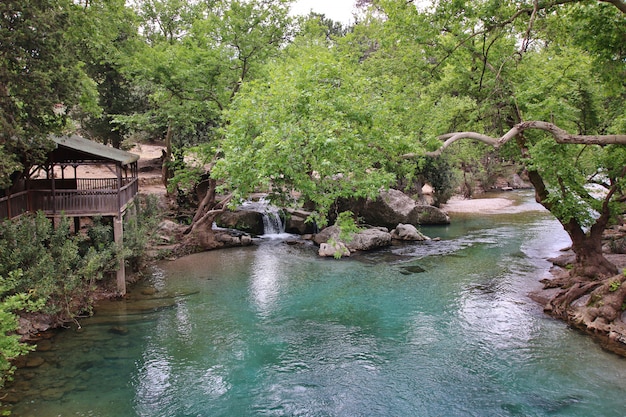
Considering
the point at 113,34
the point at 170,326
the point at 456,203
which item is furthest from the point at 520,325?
the point at 456,203

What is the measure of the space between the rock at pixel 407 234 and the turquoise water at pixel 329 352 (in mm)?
6713

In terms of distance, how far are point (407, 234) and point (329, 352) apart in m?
15.5

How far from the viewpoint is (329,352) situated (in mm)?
12547

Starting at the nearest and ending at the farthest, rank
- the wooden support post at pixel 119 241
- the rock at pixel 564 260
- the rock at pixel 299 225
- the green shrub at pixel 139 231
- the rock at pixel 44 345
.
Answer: the rock at pixel 44 345 < the wooden support post at pixel 119 241 < the green shrub at pixel 139 231 < the rock at pixel 564 260 < the rock at pixel 299 225

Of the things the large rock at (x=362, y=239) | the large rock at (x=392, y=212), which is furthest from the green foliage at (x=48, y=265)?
the large rock at (x=392, y=212)

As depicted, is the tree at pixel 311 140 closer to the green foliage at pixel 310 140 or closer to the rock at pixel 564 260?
the green foliage at pixel 310 140

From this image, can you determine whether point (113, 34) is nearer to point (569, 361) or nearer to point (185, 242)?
point (185, 242)

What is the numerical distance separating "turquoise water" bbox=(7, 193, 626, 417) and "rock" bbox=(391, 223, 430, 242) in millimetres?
6713

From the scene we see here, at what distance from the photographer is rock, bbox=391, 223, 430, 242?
2686cm

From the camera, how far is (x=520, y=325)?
14039 millimetres

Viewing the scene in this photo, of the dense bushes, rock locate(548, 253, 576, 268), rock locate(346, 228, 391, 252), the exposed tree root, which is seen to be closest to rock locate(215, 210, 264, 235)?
rock locate(346, 228, 391, 252)

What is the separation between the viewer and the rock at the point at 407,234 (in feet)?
88.1

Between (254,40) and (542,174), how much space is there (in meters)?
15.5

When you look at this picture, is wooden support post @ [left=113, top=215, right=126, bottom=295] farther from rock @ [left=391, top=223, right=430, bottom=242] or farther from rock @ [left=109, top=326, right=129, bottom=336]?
rock @ [left=391, top=223, right=430, bottom=242]
